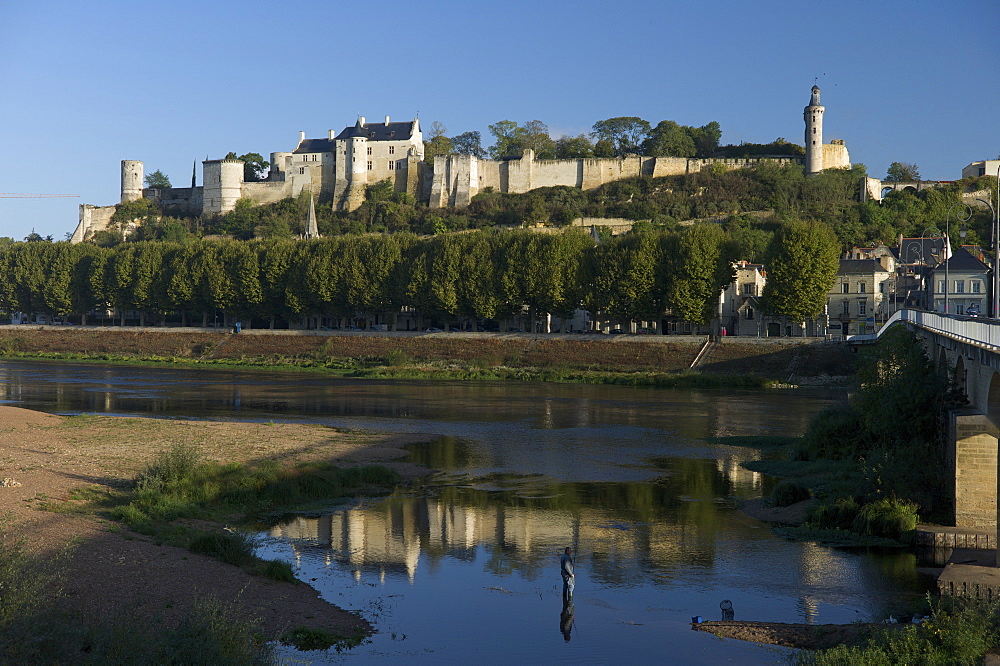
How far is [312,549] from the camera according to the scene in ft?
66.9

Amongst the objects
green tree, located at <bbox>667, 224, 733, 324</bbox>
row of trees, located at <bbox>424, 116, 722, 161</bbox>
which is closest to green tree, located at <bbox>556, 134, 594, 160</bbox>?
row of trees, located at <bbox>424, 116, 722, 161</bbox>

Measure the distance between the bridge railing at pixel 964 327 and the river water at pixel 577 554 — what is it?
492 cm

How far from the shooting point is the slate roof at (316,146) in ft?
435

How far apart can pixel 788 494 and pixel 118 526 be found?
16821mm

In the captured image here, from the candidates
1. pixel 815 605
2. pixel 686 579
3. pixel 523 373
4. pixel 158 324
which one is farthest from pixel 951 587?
pixel 158 324

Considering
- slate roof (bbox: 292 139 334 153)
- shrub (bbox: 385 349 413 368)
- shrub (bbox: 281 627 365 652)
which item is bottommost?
shrub (bbox: 281 627 365 652)

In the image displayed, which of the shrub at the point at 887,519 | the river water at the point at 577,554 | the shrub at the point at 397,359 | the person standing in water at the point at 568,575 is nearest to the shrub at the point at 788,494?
the river water at the point at 577,554

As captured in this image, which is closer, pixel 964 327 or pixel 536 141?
pixel 964 327

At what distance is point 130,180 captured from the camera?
5689 inches

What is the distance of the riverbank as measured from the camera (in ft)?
207

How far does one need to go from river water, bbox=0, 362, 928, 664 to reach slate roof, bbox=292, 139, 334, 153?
94990 millimetres

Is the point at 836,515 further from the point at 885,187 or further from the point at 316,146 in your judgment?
the point at 316,146

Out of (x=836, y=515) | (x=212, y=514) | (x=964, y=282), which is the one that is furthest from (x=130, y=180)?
(x=836, y=515)

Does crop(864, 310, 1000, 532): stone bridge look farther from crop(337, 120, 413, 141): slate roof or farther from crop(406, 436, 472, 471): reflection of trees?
crop(337, 120, 413, 141): slate roof
